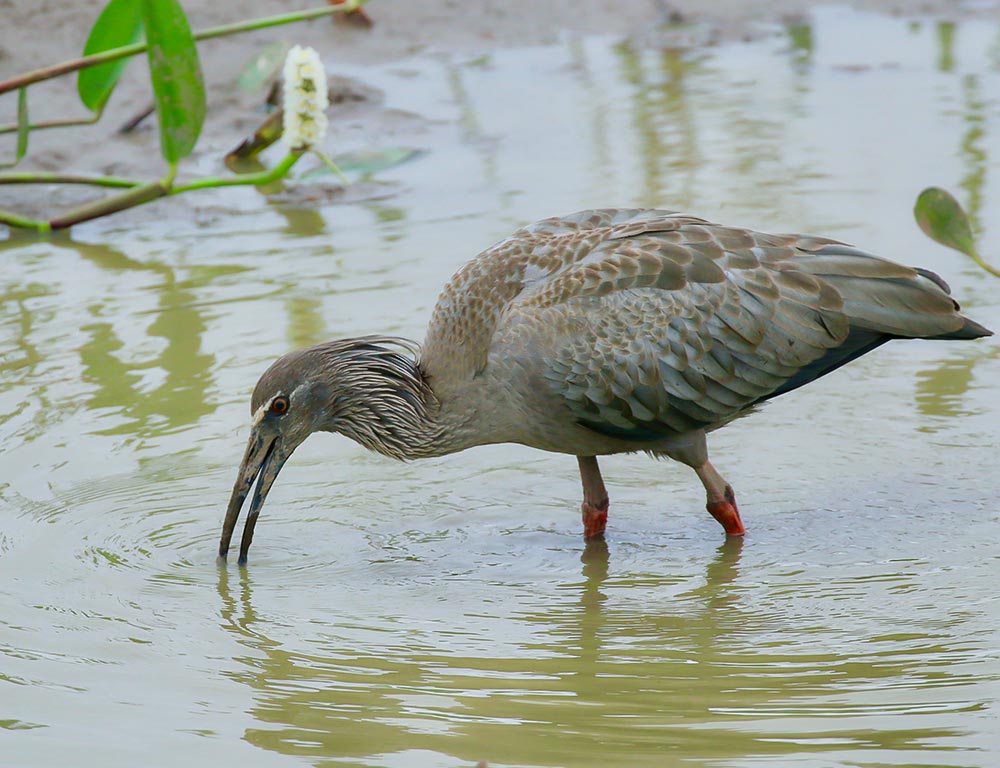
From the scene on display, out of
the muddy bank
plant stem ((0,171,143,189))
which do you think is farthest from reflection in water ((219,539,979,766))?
the muddy bank

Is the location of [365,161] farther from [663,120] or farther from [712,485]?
[712,485]

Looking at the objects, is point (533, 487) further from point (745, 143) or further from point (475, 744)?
point (745, 143)

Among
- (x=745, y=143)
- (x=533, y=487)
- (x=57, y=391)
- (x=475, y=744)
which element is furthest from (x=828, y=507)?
(x=745, y=143)

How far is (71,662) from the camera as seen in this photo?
5.34m

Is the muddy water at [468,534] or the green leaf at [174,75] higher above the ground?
the green leaf at [174,75]

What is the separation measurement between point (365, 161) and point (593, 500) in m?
5.15

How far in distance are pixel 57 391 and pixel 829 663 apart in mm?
4341

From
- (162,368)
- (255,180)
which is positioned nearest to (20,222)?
(255,180)

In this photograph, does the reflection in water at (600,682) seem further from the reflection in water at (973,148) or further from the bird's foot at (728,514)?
the reflection in water at (973,148)

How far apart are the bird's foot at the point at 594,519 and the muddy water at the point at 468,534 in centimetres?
6

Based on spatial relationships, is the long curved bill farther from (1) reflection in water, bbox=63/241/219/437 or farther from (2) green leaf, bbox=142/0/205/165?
(2) green leaf, bbox=142/0/205/165

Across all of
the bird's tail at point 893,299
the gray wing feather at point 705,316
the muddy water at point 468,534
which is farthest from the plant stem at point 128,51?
the bird's tail at point 893,299

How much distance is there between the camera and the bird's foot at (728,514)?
6.50 meters

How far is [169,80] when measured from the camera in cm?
857
